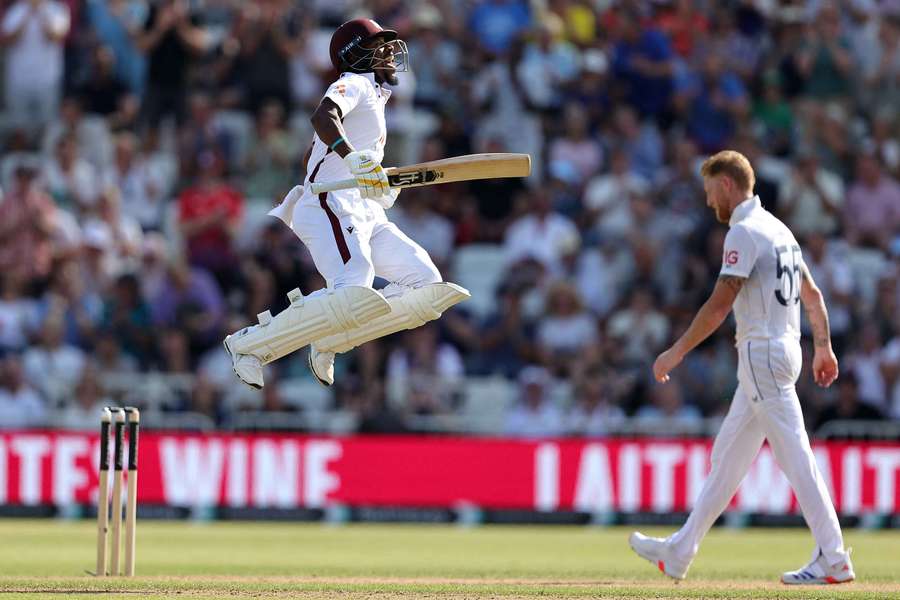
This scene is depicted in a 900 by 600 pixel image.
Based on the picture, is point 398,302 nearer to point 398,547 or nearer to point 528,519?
point 398,547

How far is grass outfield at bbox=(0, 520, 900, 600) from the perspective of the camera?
750cm

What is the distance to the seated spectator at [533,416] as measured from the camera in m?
14.0

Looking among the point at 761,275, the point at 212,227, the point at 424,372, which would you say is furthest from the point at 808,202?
the point at 761,275

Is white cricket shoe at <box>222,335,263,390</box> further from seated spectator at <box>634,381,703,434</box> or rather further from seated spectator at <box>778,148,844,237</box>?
seated spectator at <box>778,148,844,237</box>

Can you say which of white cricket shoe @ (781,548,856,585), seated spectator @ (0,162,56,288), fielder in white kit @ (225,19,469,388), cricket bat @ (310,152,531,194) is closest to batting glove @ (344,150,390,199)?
fielder in white kit @ (225,19,469,388)

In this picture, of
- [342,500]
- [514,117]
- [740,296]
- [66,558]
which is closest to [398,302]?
[740,296]

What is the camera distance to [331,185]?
7.63 meters

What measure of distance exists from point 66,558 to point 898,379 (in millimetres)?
7571

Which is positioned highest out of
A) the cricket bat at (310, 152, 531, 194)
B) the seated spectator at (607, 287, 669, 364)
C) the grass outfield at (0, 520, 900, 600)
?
the cricket bat at (310, 152, 531, 194)

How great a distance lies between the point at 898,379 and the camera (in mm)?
14273

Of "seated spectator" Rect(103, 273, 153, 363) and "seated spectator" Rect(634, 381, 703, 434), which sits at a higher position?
"seated spectator" Rect(103, 273, 153, 363)

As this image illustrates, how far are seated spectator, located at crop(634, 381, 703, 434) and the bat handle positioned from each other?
22.3 feet

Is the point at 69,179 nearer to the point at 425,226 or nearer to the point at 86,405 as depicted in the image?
the point at 86,405

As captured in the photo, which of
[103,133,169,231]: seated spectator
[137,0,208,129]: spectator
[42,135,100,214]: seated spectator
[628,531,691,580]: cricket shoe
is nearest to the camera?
[628,531,691,580]: cricket shoe
